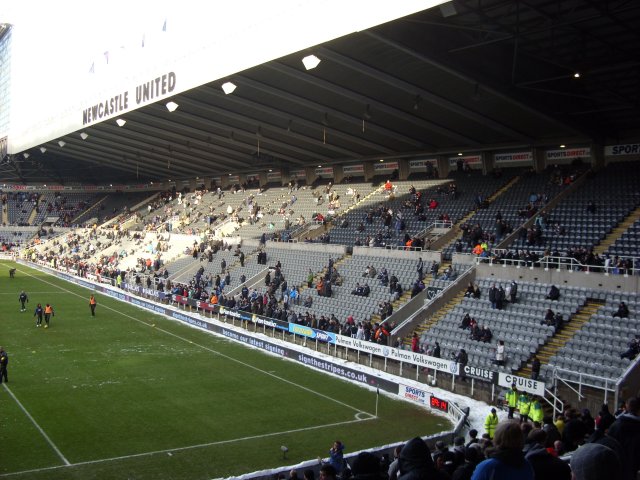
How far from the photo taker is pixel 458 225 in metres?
34.4

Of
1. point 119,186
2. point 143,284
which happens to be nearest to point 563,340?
point 143,284

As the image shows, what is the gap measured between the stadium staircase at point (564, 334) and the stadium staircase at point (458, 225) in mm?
10203

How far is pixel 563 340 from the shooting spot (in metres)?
21.1

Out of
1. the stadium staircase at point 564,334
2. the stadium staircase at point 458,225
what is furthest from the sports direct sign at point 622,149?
the stadium staircase at point 564,334

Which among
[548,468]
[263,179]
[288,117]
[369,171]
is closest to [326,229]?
[369,171]

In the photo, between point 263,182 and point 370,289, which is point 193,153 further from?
point 370,289

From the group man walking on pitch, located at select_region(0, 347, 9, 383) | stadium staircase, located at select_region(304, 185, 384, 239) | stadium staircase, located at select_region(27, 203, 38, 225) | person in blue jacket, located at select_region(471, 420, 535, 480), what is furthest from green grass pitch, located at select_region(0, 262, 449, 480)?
stadium staircase, located at select_region(27, 203, 38, 225)

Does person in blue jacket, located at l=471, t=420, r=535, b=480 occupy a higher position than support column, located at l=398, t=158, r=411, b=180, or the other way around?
support column, located at l=398, t=158, r=411, b=180

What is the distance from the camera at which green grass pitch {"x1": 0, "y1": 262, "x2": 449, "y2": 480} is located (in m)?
14.4

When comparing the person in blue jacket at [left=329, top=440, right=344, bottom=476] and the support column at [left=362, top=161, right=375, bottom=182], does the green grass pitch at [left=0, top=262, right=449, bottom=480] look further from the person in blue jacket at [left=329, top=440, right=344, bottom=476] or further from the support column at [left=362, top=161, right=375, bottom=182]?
the support column at [left=362, top=161, right=375, bottom=182]

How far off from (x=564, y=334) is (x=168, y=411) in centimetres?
1306

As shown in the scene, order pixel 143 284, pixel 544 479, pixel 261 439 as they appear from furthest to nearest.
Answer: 1. pixel 143 284
2. pixel 261 439
3. pixel 544 479

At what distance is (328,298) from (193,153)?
29.9m

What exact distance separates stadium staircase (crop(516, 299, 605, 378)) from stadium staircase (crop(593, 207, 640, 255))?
4007 millimetres
